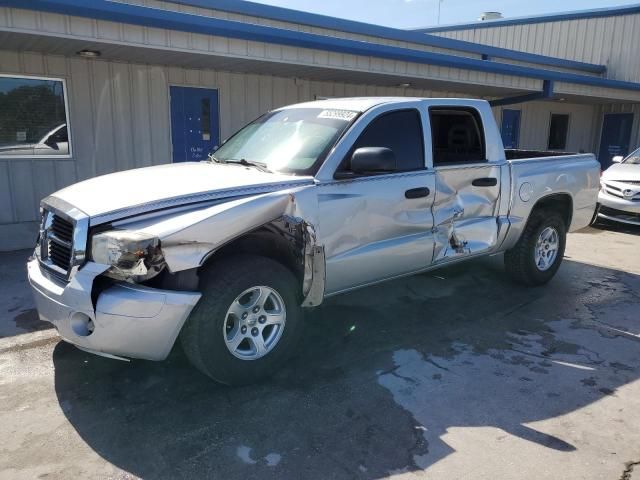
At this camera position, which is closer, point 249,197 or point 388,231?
point 249,197

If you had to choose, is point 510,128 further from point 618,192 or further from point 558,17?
point 558,17

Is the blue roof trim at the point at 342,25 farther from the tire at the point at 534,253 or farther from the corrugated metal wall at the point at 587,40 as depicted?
the tire at the point at 534,253

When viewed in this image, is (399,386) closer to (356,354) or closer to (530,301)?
(356,354)

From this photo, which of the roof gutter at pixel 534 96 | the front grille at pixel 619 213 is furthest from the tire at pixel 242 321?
the roof gutter at pixel 534 96

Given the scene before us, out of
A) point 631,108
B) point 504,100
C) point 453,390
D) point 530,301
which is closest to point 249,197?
point 453,390

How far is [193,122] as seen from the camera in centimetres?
896

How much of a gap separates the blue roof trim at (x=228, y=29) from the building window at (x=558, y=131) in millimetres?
6696

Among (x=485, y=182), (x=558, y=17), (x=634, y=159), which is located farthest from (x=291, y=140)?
(x=558, y=17)

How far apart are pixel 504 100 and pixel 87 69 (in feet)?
33.6

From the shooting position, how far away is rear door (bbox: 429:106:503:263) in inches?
179

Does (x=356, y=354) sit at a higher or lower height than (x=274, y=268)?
lower

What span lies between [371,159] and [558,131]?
15.7 meters

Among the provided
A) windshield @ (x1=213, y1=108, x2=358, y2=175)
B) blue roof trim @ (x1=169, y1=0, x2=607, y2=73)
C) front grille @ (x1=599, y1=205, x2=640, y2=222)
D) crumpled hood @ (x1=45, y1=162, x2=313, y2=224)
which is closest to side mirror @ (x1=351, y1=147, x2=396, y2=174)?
windshield @ (x1=213, y1=108, x2=358, y2=175)

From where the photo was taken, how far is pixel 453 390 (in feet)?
11.5
